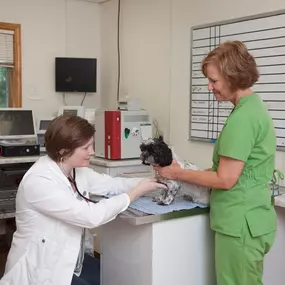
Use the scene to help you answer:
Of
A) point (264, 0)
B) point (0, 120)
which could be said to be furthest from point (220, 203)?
point (0, 120)

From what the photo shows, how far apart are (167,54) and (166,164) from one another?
2.16 metres

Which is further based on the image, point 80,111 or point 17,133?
point 80,111

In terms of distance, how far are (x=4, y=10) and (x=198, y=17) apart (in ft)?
6.06

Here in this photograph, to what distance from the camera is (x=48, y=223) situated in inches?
64.9

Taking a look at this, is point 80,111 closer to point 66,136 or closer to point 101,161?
point 101,161

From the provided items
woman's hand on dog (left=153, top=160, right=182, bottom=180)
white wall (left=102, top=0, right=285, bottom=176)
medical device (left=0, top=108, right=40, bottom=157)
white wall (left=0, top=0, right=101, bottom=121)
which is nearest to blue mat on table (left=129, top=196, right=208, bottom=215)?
woman's hand on dog (left=153, top=160, right=182, bottom=180)

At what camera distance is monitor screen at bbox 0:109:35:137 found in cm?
377

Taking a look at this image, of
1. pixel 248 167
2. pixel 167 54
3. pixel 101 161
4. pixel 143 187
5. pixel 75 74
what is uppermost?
pixel 167 54

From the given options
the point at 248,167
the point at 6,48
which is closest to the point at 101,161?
the point at 6,48

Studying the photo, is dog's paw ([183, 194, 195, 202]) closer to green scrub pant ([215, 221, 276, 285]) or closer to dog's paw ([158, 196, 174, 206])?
dog's paw ([158, 196, 174, 206])

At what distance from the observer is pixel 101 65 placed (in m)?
4.64

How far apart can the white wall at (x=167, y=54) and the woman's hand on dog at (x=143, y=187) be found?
159 cm

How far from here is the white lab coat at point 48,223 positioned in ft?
5.26

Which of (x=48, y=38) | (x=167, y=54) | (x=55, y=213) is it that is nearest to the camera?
(x=55, y=213)
